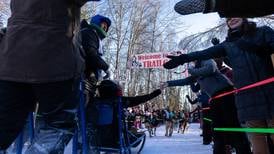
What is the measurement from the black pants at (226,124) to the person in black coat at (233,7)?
3179 millimetres

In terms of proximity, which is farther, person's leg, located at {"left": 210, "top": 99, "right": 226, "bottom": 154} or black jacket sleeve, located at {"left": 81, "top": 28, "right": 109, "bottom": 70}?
person's leg, located at {"left": 210, "top": 99, "right": 226, "bottom": 154}

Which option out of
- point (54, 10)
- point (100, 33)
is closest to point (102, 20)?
point (100, 33)

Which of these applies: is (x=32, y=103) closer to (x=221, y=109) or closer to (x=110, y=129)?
(x=110, y=129)

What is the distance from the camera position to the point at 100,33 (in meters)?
4.22

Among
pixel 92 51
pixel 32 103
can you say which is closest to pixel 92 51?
pixel 92 51

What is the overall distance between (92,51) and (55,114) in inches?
53.0

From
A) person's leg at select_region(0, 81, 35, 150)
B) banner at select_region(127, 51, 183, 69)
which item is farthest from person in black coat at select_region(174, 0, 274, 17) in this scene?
banner at select_region(127, 51, 183, 69)

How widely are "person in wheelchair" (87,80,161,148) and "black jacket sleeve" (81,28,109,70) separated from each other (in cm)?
38

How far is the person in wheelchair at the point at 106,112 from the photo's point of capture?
12.8 ft

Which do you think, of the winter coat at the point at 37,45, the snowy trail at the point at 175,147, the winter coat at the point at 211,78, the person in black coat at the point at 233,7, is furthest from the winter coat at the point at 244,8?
the snowy trail at the point at 175,147

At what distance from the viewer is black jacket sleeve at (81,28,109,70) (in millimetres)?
3695

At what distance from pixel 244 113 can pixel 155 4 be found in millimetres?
23389

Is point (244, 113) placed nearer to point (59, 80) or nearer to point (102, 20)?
point (59, 80)

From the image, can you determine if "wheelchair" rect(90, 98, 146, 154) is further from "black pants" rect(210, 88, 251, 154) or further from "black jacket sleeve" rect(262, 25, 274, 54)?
"black jacket sleeve" rect(262, 25, 274, 54)
